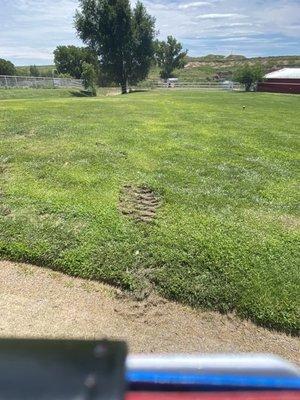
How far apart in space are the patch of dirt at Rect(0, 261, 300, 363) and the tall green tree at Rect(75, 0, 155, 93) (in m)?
42.5

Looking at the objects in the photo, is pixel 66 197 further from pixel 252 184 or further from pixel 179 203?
pixel 252 184

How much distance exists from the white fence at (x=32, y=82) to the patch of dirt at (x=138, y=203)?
104 feet

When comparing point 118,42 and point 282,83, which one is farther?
point 282,83

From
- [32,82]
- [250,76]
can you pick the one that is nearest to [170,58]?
[250,76]

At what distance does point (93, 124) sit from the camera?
40.4ft

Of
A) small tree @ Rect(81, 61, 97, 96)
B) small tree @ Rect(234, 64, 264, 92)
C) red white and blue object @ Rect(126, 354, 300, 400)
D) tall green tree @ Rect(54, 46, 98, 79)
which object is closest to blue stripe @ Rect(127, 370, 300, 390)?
red white and blue object @ Rect(126, 354, 300, 400)

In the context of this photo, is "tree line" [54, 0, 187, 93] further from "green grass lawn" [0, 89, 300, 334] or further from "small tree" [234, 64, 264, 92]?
"green grass lawn" [0, 89, 300, 334]

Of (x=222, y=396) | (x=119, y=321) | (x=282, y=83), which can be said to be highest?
(x=222, y=396)

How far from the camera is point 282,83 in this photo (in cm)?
4931

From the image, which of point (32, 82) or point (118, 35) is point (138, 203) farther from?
point (118, 35)

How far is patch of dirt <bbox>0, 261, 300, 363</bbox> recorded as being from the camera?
3.89m

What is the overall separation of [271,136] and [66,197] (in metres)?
7.72

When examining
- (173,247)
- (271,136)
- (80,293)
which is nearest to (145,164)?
(173,247)

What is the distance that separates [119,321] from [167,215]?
2345 mm
